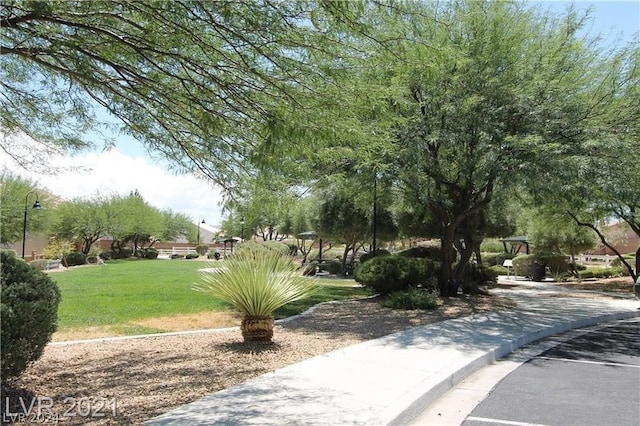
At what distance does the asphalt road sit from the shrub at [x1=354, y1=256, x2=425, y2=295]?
6.23 metres

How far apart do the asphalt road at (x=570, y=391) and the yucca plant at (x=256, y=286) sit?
3.49 meters

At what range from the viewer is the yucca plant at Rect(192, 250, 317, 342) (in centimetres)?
817

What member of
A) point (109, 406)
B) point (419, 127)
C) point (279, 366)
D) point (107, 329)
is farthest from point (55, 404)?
point (419, 127)

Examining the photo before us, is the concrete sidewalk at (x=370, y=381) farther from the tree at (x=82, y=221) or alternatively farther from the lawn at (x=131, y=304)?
the tree at (x=82, y=221)

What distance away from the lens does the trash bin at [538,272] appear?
95.9 feet

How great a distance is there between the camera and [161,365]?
7008 millimetres

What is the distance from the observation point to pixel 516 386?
6617mm

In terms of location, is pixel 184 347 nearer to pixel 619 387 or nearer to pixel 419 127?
pixel 619 387

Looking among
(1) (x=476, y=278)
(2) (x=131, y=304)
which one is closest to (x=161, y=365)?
(2) (x=131, y=304)

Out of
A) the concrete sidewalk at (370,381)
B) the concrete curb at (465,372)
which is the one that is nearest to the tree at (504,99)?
the concrete curb at (465,372)

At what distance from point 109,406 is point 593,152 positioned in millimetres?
10179

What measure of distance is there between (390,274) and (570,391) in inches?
360

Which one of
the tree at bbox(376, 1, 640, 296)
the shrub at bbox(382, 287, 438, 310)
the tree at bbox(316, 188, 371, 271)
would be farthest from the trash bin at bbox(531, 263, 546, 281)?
the tree at bbox(376, 1, 640, 296)

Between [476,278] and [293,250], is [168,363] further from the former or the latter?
[476,278]
